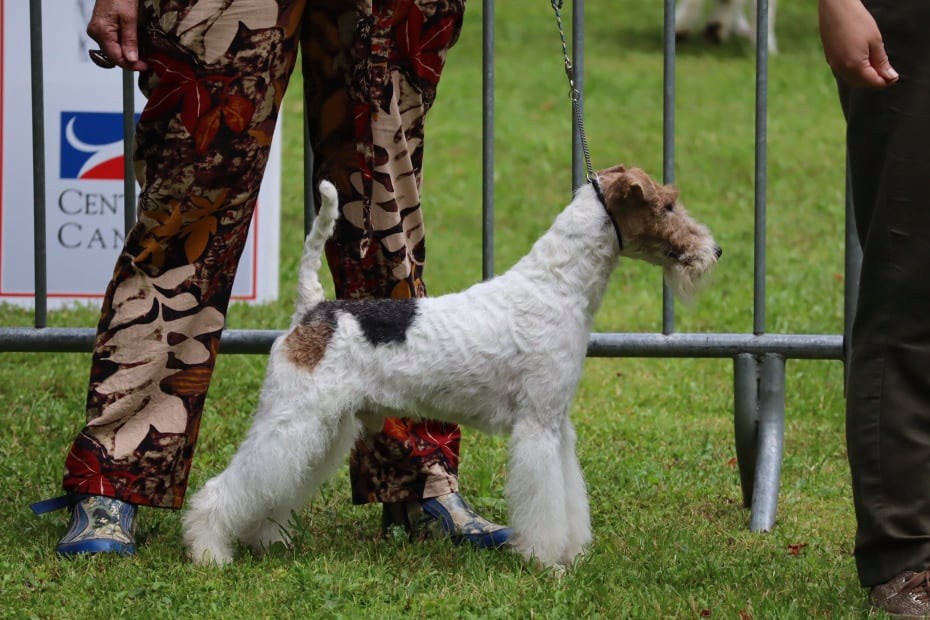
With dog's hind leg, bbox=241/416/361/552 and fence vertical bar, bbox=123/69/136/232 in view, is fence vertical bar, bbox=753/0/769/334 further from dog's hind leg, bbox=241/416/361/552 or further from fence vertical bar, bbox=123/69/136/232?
fence vertical bar, bbox=123/69/136/232

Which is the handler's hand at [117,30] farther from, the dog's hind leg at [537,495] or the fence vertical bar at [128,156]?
the dog's hind leg at [537,495]

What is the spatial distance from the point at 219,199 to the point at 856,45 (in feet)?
5.65

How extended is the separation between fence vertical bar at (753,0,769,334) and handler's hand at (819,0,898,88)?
5.11ft

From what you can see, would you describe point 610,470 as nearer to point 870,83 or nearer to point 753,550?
point 753,550

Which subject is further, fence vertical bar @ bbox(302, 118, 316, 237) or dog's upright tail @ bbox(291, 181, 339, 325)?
fence vertical bar @ bbox(302, 118, 316, 237)

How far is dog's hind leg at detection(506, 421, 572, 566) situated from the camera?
11.4 ft

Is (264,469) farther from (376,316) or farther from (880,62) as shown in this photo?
(880,62)


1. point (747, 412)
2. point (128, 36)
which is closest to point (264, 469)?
point (128, 36)

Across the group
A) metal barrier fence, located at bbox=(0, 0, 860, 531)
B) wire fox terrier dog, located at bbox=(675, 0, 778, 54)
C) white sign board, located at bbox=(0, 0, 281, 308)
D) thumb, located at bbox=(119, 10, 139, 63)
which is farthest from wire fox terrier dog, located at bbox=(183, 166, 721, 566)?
wire fox terrier dog, located at bbox=(675, 0, 778, 54)

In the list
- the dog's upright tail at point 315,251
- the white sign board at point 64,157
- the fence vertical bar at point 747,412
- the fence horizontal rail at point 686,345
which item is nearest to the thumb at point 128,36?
the dog's upright tail at point 315,251

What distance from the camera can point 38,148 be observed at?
4242 millimetres

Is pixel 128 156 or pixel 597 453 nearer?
pixel 128 156

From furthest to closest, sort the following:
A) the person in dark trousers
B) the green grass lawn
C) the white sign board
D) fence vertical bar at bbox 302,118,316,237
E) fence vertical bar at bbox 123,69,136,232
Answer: the white sign board → fence vertical bar at bbox 302,118,316,237 → fence vertical bar at bbox 123,69,136,232 → the green grass lawn → the person in dark trousers

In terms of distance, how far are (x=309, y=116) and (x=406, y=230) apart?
462mm
